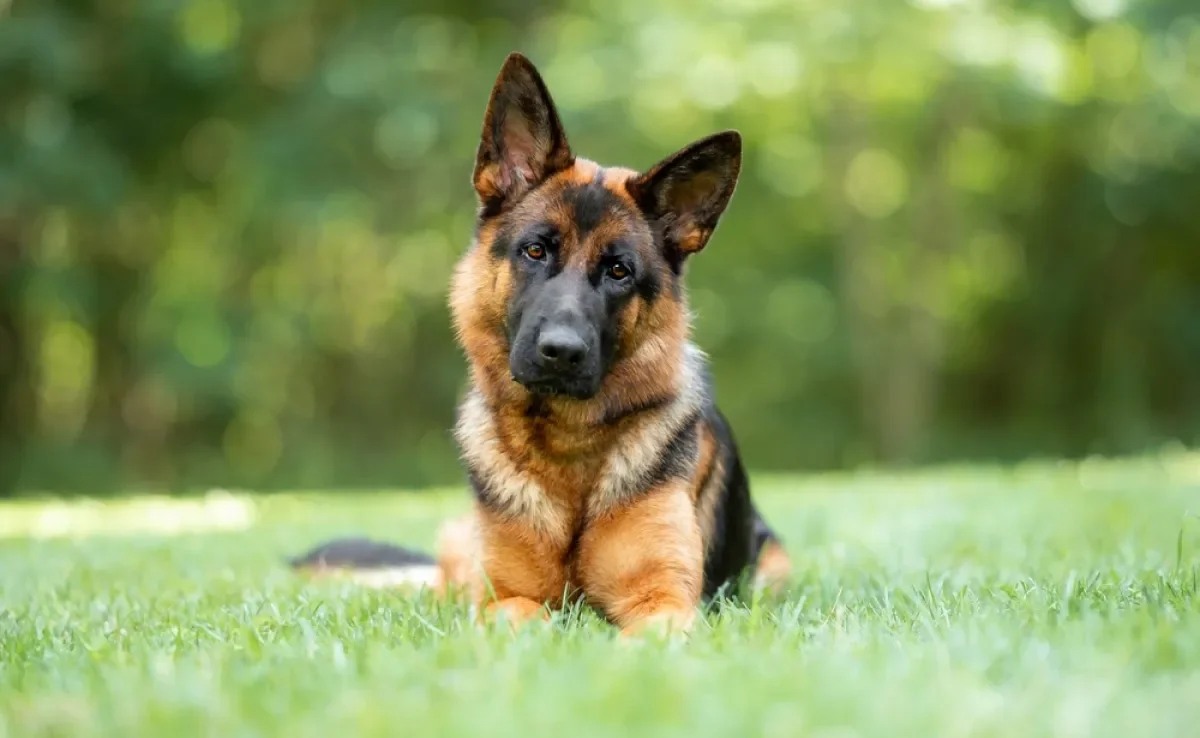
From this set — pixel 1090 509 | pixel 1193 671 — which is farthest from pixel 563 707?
pixel 1090 509

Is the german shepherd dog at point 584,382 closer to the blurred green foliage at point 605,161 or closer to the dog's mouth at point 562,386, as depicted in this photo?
the dog's mouth at point 562,386

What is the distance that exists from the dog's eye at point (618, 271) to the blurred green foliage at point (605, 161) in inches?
464

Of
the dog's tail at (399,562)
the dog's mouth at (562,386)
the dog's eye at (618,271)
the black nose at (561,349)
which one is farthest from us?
the dog's tail at (399,562)

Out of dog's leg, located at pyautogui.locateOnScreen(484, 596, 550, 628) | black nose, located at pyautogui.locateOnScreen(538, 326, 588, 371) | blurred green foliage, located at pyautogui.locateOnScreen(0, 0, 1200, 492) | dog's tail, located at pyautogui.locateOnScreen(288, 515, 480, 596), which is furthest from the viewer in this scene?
blurred green foliage, located at pyautogui.locateOnScreen(0, 0, 1200, 492)

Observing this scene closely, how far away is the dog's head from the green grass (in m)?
1.02

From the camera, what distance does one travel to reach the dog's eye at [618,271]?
4180 mm

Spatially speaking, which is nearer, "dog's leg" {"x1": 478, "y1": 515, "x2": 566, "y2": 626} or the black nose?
the black nose

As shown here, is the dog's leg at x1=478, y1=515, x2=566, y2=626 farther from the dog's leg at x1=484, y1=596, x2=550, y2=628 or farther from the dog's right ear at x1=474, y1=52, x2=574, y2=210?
the dog's right ear at x1=474, y1=52, x2=574, y2=210

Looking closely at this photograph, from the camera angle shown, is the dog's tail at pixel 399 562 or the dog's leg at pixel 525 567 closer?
the dog's leg at pixel 525 567

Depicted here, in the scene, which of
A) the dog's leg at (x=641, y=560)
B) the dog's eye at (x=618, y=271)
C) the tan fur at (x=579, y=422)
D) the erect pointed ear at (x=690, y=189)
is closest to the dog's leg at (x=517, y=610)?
the tan fur at (x=579, y=422)

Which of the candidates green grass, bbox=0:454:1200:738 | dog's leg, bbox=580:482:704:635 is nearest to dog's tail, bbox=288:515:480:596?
green grass, bbox=0:454:1200:738

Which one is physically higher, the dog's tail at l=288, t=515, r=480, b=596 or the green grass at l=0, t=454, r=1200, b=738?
the green grass at l=0, t=454, r=1200, b=738

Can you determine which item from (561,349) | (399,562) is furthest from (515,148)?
(399,562)

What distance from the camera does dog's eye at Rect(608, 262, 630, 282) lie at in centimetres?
418
